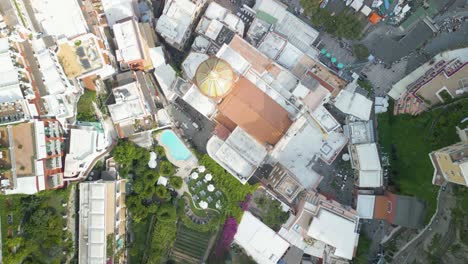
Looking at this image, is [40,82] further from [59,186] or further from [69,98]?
[59,186]

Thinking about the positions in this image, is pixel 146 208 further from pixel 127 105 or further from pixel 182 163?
pixel 127 105

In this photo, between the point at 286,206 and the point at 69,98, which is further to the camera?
the point at 286,206

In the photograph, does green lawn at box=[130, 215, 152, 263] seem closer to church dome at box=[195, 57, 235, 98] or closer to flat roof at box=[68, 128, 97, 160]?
flat roof at box=[68, 128, 97, 160]

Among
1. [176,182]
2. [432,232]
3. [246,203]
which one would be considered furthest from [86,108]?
[432,232]

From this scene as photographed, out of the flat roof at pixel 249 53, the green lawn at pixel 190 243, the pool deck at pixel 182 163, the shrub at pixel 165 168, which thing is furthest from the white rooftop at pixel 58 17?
the green lawn at pixel 190 243

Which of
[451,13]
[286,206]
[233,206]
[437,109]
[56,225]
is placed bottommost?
[56,225]

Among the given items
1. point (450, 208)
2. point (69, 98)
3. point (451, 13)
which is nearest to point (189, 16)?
point (69, 98)

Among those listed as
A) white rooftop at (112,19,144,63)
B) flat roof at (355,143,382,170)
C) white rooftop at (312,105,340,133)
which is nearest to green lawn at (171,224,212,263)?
white rooftop at (312,105,340,133)
